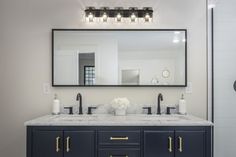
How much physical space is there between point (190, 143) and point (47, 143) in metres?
1.44

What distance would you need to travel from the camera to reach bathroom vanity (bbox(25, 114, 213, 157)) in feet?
7.34

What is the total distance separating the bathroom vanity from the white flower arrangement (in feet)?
1.43

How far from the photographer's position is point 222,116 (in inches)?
112

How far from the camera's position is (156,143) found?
225 cm

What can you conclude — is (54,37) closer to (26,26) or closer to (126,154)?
(26,26)

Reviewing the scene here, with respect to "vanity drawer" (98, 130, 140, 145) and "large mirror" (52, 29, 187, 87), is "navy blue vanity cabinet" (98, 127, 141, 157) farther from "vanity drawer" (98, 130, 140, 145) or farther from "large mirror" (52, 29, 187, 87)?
"large mirror" (52, 29, 187, 87)

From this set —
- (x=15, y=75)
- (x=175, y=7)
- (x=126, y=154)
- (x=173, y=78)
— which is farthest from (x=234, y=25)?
(x=15, y=75)

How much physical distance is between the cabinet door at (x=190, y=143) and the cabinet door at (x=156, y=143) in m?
0.09

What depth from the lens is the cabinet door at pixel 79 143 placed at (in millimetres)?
2240

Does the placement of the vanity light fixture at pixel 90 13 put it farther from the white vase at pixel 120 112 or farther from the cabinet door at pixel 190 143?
the cabinet door at pixel 190 143

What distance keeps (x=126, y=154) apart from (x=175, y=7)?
1906mm

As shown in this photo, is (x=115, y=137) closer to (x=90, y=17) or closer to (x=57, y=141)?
(x=57, y=141)

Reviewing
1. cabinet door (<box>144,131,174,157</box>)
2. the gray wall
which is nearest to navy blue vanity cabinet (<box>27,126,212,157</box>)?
cabinet door (<box>144,131,174,157</box>)

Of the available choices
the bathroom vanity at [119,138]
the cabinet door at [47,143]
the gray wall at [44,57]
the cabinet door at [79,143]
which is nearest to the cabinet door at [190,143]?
the bathroom vanity at [119,138]
